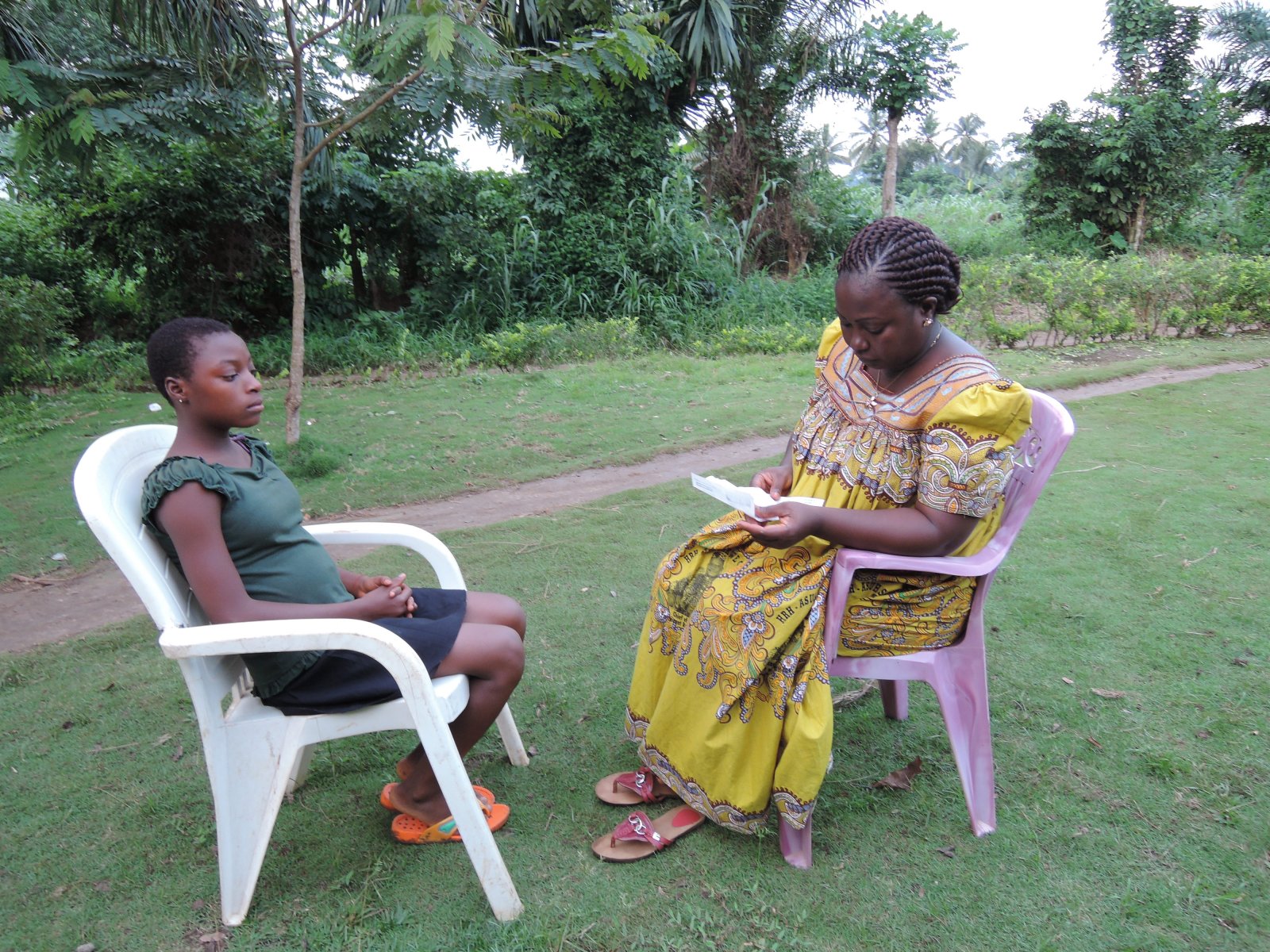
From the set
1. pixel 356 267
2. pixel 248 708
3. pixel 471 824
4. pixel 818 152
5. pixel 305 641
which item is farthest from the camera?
pixel 818 152

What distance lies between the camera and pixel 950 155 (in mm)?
51719

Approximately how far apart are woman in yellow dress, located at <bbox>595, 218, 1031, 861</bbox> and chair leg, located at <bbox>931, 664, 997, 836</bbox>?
0.12m

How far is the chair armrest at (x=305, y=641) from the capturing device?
5.92ft

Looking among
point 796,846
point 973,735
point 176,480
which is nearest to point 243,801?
point 176,480

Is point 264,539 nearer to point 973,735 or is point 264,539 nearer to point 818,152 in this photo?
point 973,735

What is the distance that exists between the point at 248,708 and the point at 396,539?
0.68m

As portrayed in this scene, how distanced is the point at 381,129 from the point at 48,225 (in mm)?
7843

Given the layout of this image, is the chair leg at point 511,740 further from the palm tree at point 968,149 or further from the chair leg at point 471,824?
the palm tree at point 968,149

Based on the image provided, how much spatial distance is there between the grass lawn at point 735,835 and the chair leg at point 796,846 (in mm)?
34

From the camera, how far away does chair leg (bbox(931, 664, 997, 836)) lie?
2268 mm

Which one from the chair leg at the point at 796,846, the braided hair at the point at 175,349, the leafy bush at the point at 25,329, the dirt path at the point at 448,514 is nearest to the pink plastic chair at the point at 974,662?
the chair leg at the point at 796,846

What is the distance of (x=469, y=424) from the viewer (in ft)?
22.8

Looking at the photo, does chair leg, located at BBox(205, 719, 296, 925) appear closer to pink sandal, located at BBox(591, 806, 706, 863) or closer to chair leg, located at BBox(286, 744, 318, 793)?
chair leg, located at BBox(286, 744, 318, 793)

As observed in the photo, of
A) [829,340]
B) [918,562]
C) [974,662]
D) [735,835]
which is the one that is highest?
[829,340]
